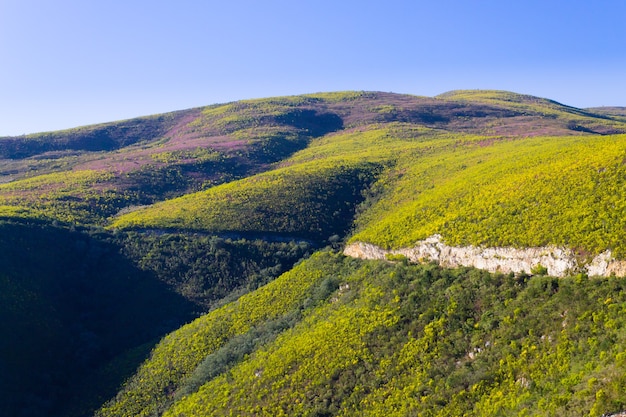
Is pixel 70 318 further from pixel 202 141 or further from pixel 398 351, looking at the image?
pixel 202 141

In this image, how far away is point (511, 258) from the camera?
30.2 meters

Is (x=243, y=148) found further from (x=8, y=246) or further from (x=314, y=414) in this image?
(x=314, y=414)

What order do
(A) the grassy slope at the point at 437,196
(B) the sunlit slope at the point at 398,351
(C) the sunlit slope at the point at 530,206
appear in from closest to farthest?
(B) the sunlit slope at the point at 398,351 → (C) the sunlit slope at the point at 530,206 → (A) the grassy slope at the point at 437,196

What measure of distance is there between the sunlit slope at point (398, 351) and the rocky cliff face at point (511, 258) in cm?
99

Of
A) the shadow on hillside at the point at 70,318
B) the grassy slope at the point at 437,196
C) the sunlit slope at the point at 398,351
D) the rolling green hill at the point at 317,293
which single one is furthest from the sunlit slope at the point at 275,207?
the sunlit slope at the point at 398,351

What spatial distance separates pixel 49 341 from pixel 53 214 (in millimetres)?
28442

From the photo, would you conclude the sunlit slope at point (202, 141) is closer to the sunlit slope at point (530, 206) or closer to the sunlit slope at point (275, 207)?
the sunlit slope at point (275, 207)

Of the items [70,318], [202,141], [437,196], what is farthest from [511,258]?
[202,141]

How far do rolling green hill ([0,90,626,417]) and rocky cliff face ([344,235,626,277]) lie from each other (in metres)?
0.52

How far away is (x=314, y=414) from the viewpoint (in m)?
27.8

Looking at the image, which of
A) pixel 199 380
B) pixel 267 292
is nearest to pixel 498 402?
pixel 199 380

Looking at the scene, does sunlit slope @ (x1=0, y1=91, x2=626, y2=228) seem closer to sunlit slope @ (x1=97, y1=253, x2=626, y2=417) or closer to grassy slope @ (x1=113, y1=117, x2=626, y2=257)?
grassy slope @ (x1=113, y1=117, x2=626, y2=257)

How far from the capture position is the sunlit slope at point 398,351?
69.9ft

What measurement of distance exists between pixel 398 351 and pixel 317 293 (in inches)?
559
